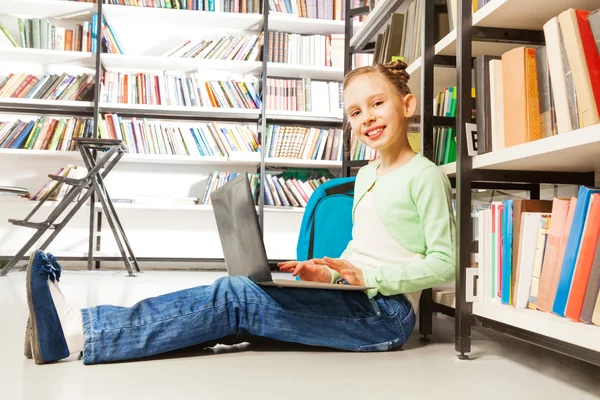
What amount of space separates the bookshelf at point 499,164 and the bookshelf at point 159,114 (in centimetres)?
244

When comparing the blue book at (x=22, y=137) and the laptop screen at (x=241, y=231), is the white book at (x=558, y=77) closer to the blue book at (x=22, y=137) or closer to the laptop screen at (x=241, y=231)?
the laptop screen at (x=241, y=231)

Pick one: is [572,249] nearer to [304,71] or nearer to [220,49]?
[304,71]

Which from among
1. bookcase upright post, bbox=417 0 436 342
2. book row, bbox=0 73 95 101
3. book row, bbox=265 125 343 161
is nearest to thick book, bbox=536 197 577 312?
bookcase upright post, bbox=417 0 436 342

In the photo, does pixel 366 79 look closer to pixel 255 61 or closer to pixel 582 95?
pixel 582 95

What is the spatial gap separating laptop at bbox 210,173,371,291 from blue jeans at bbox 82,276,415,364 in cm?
5

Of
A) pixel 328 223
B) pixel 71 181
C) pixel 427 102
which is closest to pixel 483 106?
pixel 427 102

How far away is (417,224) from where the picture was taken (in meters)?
1.29

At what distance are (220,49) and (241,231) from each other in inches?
117

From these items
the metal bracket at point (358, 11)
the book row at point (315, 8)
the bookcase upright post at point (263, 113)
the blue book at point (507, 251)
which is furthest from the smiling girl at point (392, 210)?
the book row at point (315, 8)

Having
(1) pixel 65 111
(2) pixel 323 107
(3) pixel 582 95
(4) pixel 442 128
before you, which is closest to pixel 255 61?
(2) pixel 323 107

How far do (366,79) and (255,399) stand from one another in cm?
82

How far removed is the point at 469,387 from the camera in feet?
3.27

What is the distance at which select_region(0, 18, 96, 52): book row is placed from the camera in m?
3.79

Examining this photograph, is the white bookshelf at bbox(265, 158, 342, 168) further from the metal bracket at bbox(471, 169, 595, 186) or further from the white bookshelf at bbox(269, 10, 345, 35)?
the metal bracket at bbox(471, 169, 595, 186)
